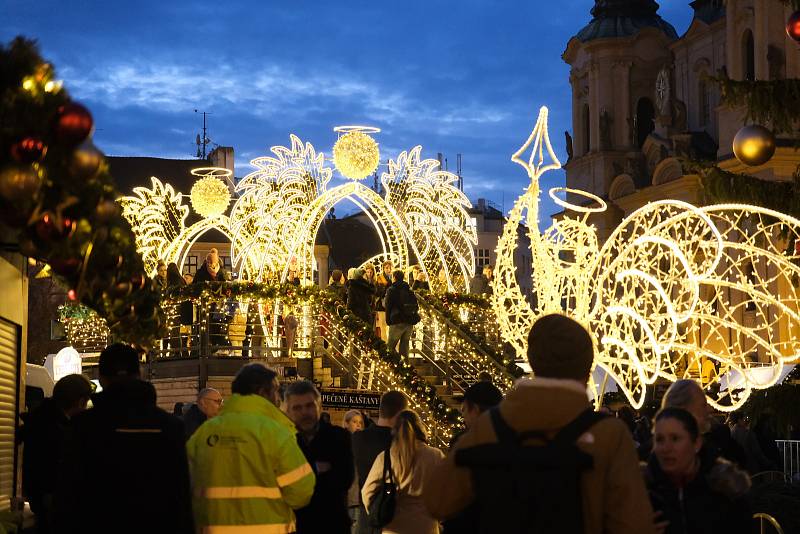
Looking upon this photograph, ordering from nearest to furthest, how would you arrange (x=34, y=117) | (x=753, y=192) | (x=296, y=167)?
(x=34, y=117) → (x=753, y=192) → (x=296, y=167)

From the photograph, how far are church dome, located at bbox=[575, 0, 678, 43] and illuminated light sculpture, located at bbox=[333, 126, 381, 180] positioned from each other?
133ft

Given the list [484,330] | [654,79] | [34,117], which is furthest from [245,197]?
[654,79]

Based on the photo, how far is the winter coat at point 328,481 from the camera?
9164mm

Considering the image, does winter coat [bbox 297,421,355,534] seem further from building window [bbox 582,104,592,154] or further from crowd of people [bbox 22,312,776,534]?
building window [bbox 582,104,592,154]

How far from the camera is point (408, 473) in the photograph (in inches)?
399

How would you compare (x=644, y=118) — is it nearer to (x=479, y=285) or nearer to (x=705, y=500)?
(x=479, y=285)

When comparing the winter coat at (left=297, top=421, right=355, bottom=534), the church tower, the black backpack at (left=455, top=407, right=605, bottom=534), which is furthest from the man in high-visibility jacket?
the church tower

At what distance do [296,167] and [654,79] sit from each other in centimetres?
3955

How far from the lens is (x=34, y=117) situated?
7.86m

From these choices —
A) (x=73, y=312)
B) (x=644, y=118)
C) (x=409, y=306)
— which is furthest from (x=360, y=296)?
(x=644, y=118)

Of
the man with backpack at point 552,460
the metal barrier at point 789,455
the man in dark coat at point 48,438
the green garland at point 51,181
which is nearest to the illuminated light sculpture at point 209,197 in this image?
the metal barrier at point 789,455

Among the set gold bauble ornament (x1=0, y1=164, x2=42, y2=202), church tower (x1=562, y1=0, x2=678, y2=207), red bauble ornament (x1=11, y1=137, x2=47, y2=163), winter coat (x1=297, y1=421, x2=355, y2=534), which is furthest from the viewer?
church tower (x1=562, y1=0, x2=678, y2=207)

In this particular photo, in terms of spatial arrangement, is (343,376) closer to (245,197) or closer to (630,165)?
(245,197)

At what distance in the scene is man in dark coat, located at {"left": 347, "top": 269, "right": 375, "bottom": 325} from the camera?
2867 centimetres
